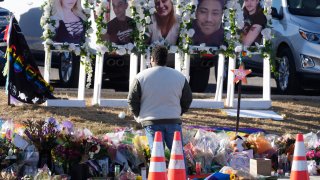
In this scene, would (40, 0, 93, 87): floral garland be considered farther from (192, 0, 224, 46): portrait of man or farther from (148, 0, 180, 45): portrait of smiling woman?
(192, 0, 224, 46): portrait of man

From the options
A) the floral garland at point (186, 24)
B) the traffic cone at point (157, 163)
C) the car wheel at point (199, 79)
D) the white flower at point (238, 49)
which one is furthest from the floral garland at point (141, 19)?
the traffic cone at point (157, 163)

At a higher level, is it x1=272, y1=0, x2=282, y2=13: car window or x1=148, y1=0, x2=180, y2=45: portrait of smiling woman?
x1=272, y1=0, x2=282, y2=13: car window

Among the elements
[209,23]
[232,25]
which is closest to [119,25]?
[209,23]

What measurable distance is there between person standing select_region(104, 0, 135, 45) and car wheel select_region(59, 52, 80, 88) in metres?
1.76

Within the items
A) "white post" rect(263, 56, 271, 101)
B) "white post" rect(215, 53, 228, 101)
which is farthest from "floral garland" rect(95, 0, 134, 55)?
"white post" rect(263, 56, 271, 101)

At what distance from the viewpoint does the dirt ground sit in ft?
47.4

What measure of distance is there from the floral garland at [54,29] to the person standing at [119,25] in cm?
32

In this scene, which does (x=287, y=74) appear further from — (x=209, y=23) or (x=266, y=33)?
(x=209, y=23)

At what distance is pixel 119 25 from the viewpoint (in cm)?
1589

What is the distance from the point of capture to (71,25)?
1584cm

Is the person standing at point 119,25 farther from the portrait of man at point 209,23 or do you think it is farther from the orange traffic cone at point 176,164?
the orange traffic cone at point 176,164

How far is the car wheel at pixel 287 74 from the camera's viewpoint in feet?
59.6

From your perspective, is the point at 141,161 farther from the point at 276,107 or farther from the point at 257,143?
the point at 276,107

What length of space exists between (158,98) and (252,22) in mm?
6520
